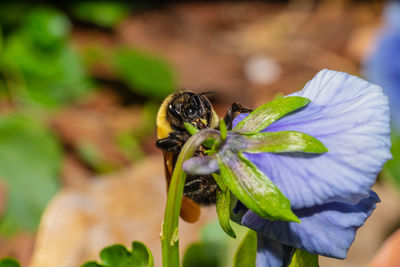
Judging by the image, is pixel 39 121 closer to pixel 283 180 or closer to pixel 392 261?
pixel 392 261

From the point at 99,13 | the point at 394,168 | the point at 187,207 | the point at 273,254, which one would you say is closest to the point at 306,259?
the point at 273,254

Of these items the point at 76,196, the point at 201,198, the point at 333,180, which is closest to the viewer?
the point at 333,180

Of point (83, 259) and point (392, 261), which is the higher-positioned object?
point (83, 259)

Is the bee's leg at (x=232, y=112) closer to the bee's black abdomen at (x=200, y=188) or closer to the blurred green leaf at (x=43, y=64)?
the bee's black abdomen at (x=200, y=188)

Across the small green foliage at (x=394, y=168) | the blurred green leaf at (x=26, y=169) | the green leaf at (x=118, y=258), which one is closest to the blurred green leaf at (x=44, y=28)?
the blurred green leaf at (x=26, y=169)

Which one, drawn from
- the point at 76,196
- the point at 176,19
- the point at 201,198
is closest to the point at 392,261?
the point at 201,198

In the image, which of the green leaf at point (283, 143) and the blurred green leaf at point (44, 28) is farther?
the blurred green leaf at point (44, 28)

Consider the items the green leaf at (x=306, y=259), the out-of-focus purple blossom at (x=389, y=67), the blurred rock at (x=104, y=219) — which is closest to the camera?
the green leaf at (x=306, y=259)
